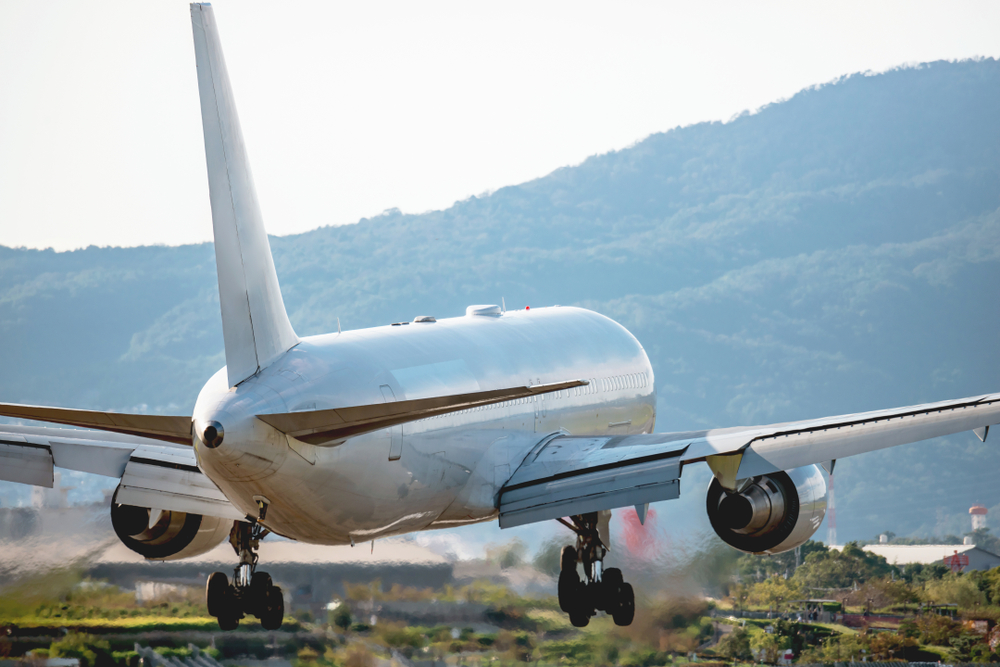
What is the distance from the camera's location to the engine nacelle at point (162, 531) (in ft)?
64.2

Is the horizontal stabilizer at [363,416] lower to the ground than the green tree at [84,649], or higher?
higher

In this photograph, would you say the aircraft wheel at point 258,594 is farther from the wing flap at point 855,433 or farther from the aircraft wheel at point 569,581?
the wing flap at point 855,433

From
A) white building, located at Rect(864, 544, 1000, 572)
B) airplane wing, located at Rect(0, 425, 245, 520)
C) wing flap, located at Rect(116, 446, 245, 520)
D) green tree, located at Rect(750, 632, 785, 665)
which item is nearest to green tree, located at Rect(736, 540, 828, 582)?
green tree, located at Rect(750, 632, 785, 665)

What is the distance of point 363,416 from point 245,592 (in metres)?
6.06

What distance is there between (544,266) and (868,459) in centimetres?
6657

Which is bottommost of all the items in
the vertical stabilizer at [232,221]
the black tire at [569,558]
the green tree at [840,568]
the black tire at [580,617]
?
the green tree at [840,568]

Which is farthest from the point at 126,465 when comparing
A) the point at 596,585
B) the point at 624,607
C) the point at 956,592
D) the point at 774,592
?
the point at 956,592

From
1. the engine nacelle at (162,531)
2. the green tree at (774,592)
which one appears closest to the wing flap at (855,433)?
the engine nacelle at (162,531)

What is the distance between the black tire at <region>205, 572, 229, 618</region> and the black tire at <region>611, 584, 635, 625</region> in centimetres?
628

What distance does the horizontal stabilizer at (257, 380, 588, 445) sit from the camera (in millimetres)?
13031

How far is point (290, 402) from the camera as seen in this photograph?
1391 centimetres

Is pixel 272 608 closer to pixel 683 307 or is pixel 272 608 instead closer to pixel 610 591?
pixel 610 591

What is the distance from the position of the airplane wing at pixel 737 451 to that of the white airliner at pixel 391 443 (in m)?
0.03

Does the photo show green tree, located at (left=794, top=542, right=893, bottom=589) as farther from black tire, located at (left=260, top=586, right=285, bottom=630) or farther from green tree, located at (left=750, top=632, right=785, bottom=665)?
black tire, located at (left=260, top=586, right=285, bottom=630)
